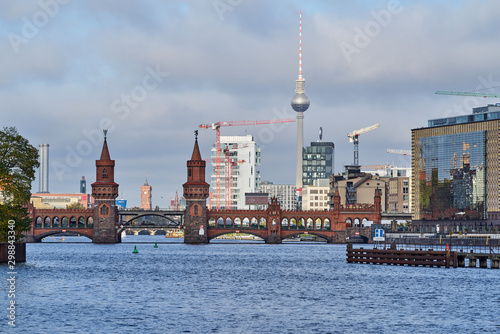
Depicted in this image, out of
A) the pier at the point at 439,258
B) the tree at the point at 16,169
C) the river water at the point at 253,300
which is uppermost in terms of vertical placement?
the tree at the point at 16,169

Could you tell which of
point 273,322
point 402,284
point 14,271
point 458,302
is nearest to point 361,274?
point 402,284

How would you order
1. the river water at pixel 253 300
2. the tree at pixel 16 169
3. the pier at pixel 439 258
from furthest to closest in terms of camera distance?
the pier at pixel 439 258, the tree at pixel 16 169, the river water at pixel 253 300

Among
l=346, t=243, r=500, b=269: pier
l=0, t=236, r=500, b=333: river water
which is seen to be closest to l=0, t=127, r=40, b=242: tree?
l=0, t=236, r=500, b=333: river water

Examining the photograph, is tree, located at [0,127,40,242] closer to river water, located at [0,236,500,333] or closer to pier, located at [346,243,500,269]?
river water, located at [0,236,500,333]

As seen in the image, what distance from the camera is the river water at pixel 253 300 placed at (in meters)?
68.9

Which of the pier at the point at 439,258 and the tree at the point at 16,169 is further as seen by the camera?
the pier at the point at 439,258

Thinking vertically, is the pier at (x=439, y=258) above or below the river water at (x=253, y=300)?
above

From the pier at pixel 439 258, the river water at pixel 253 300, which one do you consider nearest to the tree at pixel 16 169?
the river water at pixel 253 300

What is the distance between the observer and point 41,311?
75125mm

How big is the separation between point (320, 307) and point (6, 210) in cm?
4824

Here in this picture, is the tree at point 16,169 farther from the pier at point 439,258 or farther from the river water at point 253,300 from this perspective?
the pier at point 439,258

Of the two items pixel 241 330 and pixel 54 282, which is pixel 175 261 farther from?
pixel 241 330

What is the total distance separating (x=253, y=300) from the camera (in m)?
86.6

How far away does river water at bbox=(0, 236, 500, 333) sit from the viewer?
226ft
